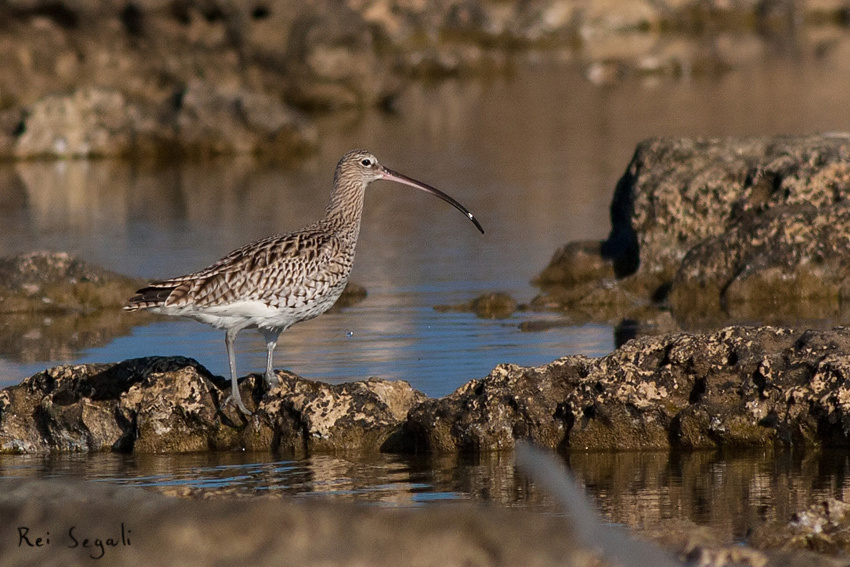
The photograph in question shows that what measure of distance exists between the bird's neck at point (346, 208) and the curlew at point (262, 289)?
395 mm

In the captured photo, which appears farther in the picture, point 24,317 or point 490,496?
point 24,317

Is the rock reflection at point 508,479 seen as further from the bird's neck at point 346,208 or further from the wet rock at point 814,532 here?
the bird's neck at point 346,208

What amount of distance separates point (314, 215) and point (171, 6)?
1713 cm

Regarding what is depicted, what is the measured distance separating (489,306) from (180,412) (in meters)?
5.74

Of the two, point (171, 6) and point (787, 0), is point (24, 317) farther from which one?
point (787, 0)

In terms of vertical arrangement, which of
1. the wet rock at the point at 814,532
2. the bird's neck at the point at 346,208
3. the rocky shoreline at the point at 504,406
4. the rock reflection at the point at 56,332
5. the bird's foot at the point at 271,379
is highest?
the bird's neck at the point at 346,208

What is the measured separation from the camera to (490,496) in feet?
25.2

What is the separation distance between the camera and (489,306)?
47.8 ft

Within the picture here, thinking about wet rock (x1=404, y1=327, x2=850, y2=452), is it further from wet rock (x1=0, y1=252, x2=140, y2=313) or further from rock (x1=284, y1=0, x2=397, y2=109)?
rock (x1=284, y1=0, x2=397, y2=109)

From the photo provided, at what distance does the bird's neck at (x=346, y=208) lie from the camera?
10.5 m

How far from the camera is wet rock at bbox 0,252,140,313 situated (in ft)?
51.3

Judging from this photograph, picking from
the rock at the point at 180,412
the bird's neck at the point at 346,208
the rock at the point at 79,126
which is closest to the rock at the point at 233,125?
the rock at the point at 79,126

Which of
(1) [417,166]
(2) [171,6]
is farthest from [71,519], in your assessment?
(2) [171,6]

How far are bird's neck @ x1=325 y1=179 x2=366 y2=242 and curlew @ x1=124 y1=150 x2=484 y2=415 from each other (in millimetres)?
395
